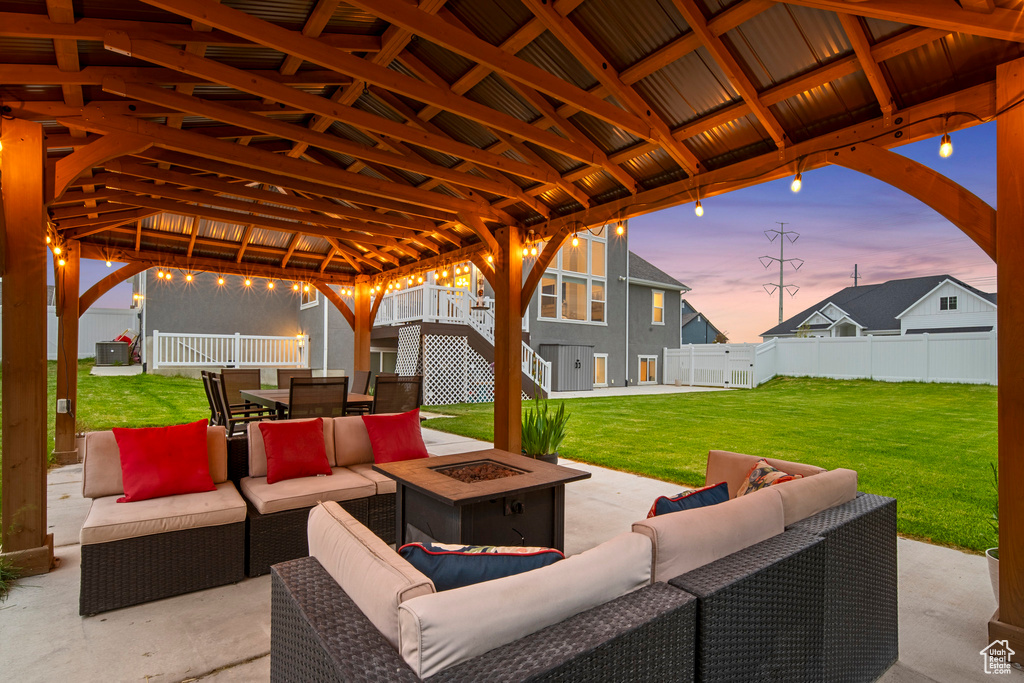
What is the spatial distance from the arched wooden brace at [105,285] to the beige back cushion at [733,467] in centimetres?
746

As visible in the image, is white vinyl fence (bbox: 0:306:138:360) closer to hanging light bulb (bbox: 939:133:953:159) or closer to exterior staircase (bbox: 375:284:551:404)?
exterior staircase (bbox: 375:284:551:404)

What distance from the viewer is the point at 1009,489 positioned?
2588 mm

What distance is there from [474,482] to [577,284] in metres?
14.9

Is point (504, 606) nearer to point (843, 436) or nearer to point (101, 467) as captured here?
point (101, 467)

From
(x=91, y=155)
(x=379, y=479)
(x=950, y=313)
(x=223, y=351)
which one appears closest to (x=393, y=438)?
(x=379, y=479)

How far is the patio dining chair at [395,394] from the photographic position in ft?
20.6

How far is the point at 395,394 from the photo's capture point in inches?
256

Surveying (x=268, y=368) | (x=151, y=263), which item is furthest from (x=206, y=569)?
(x=268, y=368)

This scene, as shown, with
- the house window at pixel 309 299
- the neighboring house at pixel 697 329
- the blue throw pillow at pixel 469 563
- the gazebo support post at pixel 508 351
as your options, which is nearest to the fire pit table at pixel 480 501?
the blue throw pillow at pixel 469 563

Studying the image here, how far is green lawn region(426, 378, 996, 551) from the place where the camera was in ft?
16.1

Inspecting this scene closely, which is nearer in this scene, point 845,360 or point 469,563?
point 469,563

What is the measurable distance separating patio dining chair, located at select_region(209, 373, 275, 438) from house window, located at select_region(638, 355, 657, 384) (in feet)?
47.9

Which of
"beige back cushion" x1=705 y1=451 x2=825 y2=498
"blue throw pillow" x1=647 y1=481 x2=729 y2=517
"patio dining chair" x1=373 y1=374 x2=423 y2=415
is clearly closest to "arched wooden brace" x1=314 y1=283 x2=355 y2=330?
"patio dining chair" x1=373 y1=374 x2=423 y2=415

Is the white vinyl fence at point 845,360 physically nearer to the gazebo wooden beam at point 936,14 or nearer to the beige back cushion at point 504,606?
the gazebo wooden beam at point 936,14
